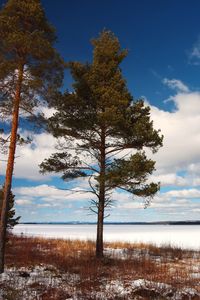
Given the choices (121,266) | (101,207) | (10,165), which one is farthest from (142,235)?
(10,165)

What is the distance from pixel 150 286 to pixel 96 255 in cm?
734

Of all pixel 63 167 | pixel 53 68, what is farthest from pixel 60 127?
pixel 53 68

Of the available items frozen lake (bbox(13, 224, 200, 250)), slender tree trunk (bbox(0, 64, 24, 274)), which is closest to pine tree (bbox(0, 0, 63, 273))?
slender tree trunk (bbox(0, 64, 24, 274))

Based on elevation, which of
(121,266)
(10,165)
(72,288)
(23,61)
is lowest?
(72,288)

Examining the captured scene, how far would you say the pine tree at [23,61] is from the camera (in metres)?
14.3

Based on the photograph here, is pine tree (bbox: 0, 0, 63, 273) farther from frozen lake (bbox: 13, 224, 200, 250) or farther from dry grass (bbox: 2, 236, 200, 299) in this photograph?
frozen lake (bbox: 13, 224, 200, 250)

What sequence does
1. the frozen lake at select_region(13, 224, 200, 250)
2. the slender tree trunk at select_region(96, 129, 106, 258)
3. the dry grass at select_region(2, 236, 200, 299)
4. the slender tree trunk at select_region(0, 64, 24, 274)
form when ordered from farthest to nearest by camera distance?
→ the frozen lake at select_region(13, 224, 200, 250) → the slender tree trunk at select_region(96, 129, 106, 258) → the slender tree trunk at select_region(0, 64, 24, 274) → the dry grass at select_region(2, 236, 200, 299)

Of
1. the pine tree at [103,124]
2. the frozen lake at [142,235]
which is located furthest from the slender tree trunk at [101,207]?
the frozen lake at [142,235]

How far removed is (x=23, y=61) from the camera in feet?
49.2

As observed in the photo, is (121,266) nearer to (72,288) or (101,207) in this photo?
(101,207)

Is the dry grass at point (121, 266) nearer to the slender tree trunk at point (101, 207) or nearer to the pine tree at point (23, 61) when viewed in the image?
the slender tree trunk at point (101, 207)

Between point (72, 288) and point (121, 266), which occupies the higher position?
point (121, 266)

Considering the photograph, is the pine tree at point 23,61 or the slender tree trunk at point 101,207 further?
the slender tree trunk at point 101,207

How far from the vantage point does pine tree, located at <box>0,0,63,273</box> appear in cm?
1432
